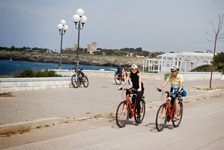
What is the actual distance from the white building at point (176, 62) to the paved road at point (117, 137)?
154 feet

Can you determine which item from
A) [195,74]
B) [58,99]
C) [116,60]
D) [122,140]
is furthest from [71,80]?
[116,60]

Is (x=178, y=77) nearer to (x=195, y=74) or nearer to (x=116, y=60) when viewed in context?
(x=195, y=74)

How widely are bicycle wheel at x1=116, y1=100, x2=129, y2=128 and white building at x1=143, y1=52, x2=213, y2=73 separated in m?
47.4

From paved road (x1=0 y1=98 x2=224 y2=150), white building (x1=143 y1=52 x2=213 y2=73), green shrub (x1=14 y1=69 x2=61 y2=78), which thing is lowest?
paved road (x1=0 y1=98 x2=224 y2=150)

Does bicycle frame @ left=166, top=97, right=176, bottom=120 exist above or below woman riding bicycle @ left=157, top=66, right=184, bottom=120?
below

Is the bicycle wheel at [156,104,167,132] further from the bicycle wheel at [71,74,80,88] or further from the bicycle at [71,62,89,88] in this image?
the bicycle wheel at [71,74,80,88]

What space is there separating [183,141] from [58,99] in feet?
23.9

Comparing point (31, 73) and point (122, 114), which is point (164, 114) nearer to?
point (122, 114)

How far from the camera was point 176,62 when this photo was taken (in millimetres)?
59094

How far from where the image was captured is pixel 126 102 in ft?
30.5

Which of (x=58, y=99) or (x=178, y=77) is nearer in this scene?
(x=178, y=77)

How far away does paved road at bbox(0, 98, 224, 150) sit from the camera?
7.07 m

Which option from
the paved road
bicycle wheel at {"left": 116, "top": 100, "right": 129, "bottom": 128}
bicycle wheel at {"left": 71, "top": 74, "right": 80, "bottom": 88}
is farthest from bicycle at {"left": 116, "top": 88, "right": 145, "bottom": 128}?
bicycle wheel at {"left": 71, "top": 74, "right": 80, "bottom": 88}

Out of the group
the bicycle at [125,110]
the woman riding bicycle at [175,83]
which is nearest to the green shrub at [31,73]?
the bicycle at [125,110]
